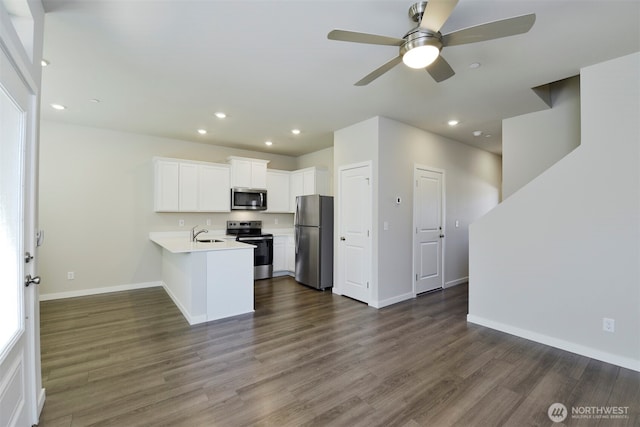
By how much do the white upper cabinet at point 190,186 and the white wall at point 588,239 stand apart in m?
4.45

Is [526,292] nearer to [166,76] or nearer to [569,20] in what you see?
[569,20]

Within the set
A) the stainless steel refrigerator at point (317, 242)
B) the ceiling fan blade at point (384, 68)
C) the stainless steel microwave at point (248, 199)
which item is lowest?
the stainless steel refrigerator at point (317, 242)

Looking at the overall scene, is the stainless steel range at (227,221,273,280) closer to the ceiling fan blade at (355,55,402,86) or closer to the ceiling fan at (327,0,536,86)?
the ceiling fan blade at (355,55,402,86)

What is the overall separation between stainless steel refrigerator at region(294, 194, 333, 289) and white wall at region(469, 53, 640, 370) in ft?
8.25

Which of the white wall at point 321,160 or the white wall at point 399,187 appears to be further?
the white wall at point 321,160

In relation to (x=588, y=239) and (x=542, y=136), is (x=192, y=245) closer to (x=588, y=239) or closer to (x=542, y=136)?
(x=588, y=239)

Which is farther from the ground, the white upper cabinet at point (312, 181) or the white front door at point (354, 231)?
the white upper cabinet at point (312, 181)

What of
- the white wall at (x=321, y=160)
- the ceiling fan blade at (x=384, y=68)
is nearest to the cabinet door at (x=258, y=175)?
the white wall at (x=321, y=160)

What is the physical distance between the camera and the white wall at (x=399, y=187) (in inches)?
157

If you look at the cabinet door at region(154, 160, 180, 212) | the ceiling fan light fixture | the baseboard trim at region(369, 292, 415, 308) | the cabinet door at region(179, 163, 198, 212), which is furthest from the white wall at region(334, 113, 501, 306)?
the cabinet door at region(154, 160, 180, 212)

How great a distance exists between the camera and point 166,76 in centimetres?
282

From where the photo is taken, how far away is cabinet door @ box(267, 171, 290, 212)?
5.91m

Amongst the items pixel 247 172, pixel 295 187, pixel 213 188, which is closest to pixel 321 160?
pixel 295 187

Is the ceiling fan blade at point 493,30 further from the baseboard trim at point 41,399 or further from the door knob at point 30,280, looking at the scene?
the baseboard trim at point 41,399
